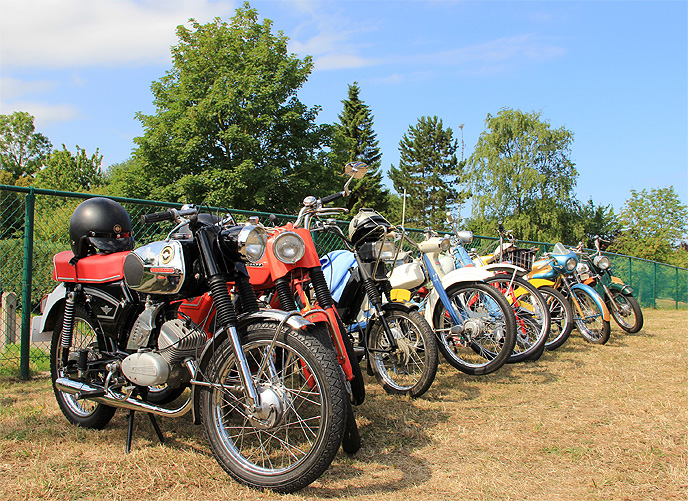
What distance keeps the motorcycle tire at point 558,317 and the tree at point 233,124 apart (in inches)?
791

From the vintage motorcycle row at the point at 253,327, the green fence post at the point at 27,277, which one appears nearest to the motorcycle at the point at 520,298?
the vintage motorcycle row at the point at 253,327

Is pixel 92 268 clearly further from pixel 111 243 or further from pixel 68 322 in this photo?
pixel 68 322

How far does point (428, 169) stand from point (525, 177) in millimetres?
18927

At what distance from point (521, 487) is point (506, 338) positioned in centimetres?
185

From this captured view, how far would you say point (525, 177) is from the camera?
3666 cm

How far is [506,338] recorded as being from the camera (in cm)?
413

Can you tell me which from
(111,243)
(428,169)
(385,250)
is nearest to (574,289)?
(385,250)

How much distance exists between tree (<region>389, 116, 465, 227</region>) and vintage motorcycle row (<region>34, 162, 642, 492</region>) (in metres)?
48.6

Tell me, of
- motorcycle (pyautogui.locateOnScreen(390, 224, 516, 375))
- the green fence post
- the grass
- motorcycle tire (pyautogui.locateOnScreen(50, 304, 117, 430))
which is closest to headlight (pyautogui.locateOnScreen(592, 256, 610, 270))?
the grass

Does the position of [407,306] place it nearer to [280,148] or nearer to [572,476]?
[572,476]

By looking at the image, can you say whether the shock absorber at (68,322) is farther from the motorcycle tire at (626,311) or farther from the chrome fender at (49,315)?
the motorcycle tire at (626,311)

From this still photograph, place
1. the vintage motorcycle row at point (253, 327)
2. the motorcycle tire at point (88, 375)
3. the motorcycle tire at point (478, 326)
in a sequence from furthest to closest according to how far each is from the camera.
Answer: the motorcycle tire at point (478, 326), the motorcycle tire at point (88, 375), the vintage motorcycle row at point (253, 327)

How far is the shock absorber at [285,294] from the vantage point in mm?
2865

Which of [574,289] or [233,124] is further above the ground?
[233,124]
